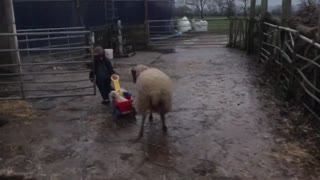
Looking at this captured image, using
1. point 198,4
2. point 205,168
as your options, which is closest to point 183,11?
point 198,4

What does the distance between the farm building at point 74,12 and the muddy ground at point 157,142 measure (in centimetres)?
785

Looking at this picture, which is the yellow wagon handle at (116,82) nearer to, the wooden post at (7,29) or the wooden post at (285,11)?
the wooden post at (7,29)

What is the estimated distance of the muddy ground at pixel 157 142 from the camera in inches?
197

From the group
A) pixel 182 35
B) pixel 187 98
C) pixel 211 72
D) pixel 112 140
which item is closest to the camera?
pixel 112 140

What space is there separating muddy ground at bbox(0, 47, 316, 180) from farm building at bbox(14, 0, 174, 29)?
25.8 ft

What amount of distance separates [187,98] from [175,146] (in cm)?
285

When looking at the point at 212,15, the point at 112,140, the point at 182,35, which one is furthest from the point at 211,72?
the point at 212,15

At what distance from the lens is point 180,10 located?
3544 cm

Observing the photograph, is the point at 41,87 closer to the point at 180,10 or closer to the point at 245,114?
the point at 245,114

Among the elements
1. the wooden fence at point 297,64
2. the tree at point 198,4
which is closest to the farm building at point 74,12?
the wooden fence at point 297,64

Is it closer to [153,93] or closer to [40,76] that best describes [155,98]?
[153,93]

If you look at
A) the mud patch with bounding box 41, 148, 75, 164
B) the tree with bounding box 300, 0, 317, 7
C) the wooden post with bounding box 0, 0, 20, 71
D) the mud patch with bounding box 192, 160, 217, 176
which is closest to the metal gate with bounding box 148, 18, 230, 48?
the tree with bounding box 300, 0, 317, 7

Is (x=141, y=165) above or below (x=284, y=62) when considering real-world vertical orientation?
below

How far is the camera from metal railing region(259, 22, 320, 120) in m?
6.70
